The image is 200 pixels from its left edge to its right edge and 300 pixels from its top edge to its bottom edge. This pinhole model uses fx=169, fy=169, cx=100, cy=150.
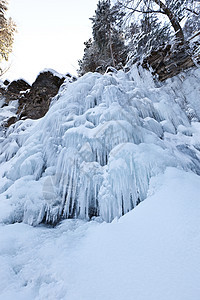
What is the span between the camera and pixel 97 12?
38.7ft

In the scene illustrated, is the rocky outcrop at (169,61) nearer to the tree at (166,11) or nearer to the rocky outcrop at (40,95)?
the tree at (166,11)

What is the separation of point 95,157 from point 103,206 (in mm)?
1057

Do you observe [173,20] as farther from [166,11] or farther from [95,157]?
[95,157]

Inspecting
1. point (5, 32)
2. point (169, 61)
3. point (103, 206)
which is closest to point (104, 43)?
point (5, 32)

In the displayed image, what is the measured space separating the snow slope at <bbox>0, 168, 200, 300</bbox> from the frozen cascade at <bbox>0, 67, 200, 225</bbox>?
335mm

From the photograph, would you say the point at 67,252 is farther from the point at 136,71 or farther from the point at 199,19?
the point at 136,71

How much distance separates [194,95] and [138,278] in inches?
243

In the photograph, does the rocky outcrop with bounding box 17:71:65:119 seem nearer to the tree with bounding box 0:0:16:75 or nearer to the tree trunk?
the tree with bounding box 0:0:16:75

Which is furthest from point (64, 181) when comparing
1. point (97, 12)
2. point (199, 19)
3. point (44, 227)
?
point (97, 12)

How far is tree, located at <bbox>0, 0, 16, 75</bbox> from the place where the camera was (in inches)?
360

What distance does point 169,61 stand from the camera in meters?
6.60

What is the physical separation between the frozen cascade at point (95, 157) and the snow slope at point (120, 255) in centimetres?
33

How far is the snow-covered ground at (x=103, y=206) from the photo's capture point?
4.67ft

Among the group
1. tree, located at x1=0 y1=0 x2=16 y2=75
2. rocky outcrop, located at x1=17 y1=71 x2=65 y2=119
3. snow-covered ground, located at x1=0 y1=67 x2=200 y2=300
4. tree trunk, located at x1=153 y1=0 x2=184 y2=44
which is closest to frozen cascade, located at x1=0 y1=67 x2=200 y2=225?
snow-covered ground, located at x1=0 y1=67 x2=200 y2=300
